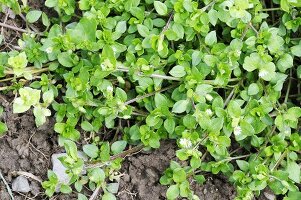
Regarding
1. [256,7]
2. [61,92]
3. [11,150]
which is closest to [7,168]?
[11,150]

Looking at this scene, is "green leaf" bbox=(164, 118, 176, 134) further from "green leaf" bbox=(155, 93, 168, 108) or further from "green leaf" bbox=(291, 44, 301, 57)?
"green leaf" bbox=(291, 44, 301, 57)

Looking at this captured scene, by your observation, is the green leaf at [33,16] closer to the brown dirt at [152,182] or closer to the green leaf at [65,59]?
the green leaf at [65,59]

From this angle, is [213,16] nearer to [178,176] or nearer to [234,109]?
[234,109]

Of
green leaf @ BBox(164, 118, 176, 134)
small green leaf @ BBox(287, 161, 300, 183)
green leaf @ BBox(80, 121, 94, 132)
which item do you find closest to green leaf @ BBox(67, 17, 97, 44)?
green leaf @ BBox(80, 121, 94, 132)

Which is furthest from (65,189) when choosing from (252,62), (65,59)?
(252,62)

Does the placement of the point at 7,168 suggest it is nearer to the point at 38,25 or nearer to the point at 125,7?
the point at 38,25

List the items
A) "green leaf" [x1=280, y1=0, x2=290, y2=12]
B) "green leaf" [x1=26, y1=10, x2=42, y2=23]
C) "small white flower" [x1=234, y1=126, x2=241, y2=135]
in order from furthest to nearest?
1. "green leaf" [x1=26, y1=10, x2=42, y2=23]
2. "green leaf" [x1=280, y1=0, x2=290, y2=12]
3. "small white flower" [x1=234, y1=126, x2=241, y2=135]

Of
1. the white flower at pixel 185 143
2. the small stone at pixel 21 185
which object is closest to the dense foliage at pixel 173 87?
the white flower at pixel 185 143
